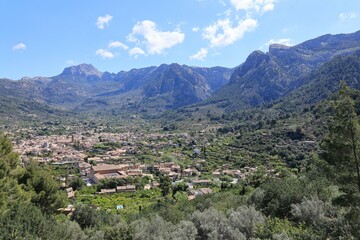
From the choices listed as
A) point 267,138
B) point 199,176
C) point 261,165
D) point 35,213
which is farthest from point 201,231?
point 267,138

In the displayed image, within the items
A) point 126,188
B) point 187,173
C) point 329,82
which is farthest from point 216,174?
point 329,82

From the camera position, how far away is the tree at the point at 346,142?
12.9m

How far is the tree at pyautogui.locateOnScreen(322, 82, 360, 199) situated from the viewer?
42.5 ft

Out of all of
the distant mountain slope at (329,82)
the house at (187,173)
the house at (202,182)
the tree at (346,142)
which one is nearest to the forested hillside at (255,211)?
the tree at (346,142)

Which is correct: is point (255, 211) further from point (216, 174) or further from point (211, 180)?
point (216, 174)

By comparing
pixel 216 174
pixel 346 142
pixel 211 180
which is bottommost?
pixel 216 174

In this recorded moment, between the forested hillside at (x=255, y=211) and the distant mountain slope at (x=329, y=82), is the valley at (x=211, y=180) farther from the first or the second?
the distant mountain slope at (x=329, y=82)

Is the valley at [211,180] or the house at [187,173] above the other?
the valley at [211,180]

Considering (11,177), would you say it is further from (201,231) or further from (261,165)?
(261,165)

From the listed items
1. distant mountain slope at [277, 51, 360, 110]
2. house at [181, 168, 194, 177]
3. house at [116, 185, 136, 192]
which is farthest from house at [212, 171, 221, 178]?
distant mountain slope at [277, 51, 360, 110]

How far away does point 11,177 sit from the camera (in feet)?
65.7

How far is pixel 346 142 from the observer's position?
43.1ft

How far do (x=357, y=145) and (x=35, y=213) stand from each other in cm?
1414

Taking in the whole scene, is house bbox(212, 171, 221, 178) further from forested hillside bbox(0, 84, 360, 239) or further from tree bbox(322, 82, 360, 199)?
tree bbox(322, 82, 360, 199)
